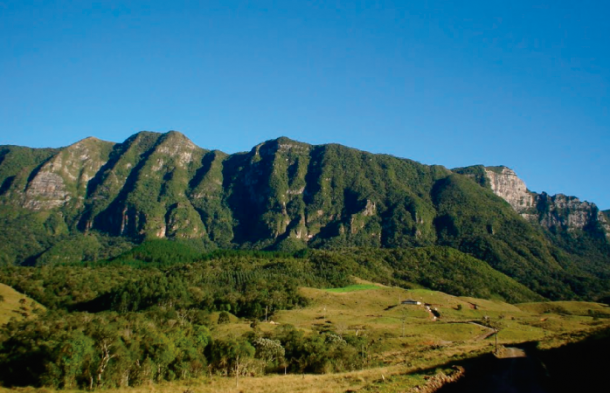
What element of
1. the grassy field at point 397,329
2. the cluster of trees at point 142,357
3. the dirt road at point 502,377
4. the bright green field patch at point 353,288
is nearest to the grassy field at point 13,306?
the grassy field at point 397,329

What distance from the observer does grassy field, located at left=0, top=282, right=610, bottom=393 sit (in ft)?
136

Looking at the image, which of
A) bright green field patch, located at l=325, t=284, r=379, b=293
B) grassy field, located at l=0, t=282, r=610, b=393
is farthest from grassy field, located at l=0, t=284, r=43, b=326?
bright green field patch, located at l=325, t=284, r=379, b=293

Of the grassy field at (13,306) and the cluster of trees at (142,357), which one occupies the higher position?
the cluster of trees at (142,357)

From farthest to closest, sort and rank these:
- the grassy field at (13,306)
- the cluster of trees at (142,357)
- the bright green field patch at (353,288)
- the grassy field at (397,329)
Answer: the bright green field patch at (353,288) → the grassy field at (13,306) → the cluster of trees at (142,357) → the grassy field at (397,329)

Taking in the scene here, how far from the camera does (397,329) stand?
104 metres

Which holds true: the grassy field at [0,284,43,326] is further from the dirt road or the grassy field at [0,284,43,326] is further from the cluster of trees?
the dirt road

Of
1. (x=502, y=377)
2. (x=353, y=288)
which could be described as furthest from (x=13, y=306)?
(x=502, y=377)

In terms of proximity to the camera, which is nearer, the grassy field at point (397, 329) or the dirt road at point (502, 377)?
the dirt road at point (502, 377)

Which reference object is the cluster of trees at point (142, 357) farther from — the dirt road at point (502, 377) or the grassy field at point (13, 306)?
the grassy field at point (13, 306)

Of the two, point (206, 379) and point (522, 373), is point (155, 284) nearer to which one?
point (206, 379)

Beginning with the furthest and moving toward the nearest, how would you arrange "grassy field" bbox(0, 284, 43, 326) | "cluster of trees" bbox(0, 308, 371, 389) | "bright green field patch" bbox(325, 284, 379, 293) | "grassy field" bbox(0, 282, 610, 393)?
"bright green field patch" bbox(325, 284, 379, 293) < "grassy field" bbox(0, 284, 43, 326) < "cluster of trees" bbox(0, 308, 371, 389) < "grassy field" bbox(0, 282, 610, 393)

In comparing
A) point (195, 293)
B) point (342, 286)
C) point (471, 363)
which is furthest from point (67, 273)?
point (471, 363)

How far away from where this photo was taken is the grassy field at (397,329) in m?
41.6

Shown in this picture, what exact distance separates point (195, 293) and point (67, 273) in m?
58.5
